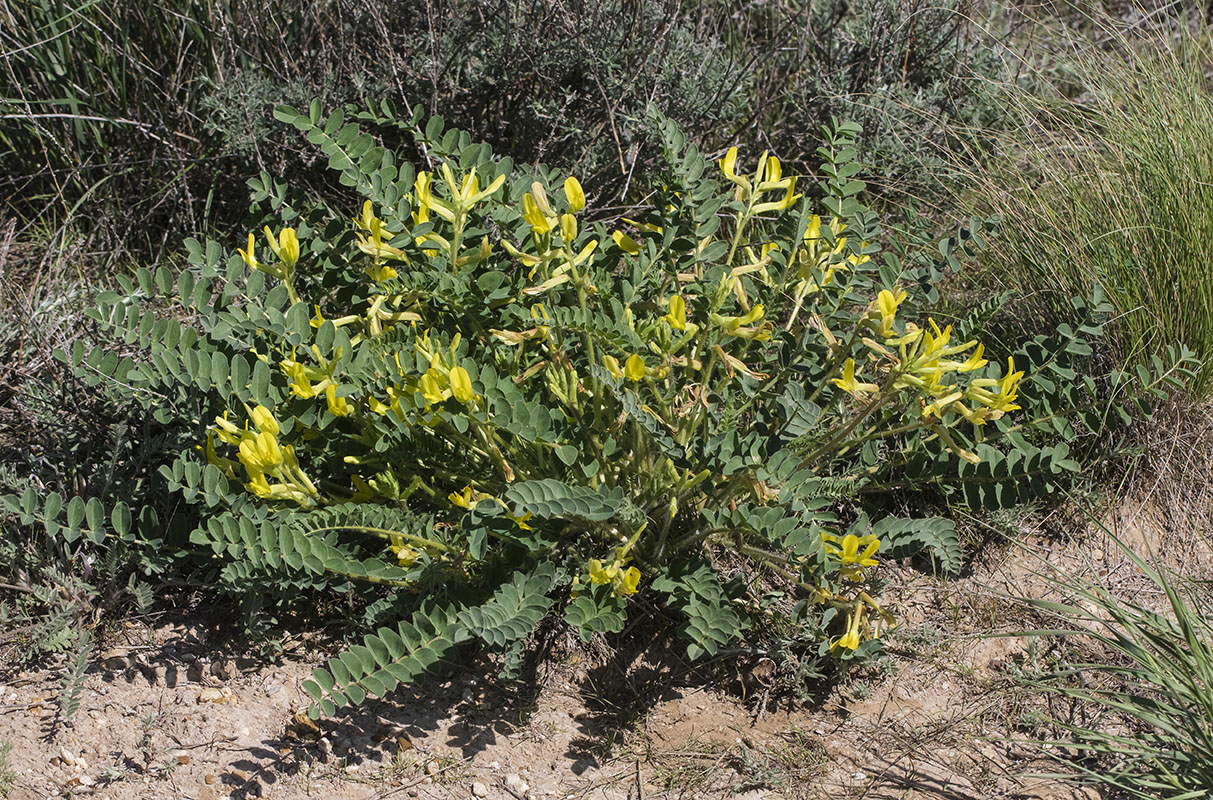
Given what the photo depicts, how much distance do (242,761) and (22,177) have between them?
2298mm

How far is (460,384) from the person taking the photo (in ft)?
6.22

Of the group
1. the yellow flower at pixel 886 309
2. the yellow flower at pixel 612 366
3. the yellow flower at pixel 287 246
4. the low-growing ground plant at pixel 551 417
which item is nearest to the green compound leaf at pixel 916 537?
the low-growing ground plant at pixel 551 417

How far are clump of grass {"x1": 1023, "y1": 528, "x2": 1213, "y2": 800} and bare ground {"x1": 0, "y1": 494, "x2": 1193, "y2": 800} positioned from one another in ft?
0.28

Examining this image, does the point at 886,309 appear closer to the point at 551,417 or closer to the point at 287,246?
the point at 551,417

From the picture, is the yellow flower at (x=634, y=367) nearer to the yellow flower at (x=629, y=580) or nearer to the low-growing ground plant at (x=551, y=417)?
the low-growing ground plant at (x=551, y=417)

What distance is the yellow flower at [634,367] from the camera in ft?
6.35

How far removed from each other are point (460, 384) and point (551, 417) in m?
0.30

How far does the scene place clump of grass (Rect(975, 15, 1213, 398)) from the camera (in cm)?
267

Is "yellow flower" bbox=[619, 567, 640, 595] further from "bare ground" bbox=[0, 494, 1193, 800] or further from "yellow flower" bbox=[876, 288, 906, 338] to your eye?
"yellow flower" bbox=[876, 288, 906, 338]

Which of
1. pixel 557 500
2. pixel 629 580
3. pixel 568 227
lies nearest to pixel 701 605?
pixel 629 580

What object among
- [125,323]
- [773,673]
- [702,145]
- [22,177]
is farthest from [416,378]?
[22,177]

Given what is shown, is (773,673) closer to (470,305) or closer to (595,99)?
(470,305)

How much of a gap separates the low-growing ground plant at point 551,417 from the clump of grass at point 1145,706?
0.34 m

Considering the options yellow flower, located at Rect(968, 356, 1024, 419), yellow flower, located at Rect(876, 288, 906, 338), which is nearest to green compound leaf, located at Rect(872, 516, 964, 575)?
yellow flower, located at Rect(968, 356, 1024, 419)
